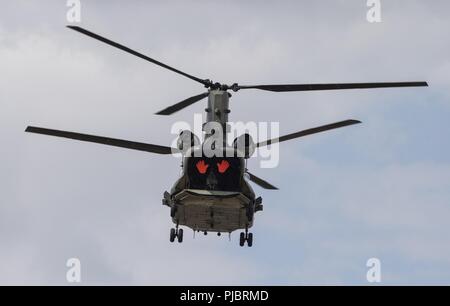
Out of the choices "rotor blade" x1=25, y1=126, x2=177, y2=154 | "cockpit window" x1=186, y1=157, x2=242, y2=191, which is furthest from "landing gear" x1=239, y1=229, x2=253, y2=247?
"rotor blade" x1=25, y1=126, x2=177, y2=154

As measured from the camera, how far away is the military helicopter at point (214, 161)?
81438mm

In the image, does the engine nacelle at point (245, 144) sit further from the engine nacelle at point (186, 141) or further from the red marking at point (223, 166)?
the engine nacelle at point (186, 141)

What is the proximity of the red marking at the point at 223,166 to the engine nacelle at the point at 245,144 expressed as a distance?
173 centimetres

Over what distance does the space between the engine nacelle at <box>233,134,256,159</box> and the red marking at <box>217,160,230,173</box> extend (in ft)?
5.68

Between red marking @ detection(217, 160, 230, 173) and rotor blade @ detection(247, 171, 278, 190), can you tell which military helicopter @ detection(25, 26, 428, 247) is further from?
rotor blade @ detection(247, 171, 278, 190)

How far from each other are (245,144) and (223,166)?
245 cm

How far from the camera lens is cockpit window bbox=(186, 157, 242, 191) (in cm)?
8143

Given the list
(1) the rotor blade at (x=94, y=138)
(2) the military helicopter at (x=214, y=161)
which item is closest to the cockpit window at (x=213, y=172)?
(2) the military helicopter at (x=214, y=161)
